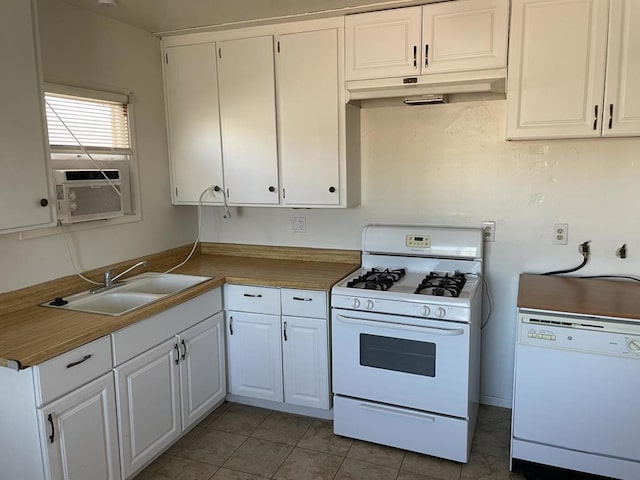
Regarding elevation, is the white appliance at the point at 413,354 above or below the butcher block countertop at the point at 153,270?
below

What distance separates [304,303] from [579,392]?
1.43 meters

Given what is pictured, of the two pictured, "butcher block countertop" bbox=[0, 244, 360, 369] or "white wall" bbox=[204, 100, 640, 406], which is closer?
"butcher block countertop" bbox=[0, 244, 360, 369]

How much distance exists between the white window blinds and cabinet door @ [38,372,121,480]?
49.9 inches

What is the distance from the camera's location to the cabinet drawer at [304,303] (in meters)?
2.78

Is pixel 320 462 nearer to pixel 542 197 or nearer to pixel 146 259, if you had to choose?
pixel 146 259

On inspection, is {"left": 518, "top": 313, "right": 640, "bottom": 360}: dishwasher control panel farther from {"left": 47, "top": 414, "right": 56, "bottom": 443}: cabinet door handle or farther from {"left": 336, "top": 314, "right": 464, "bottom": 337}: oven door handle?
{"left": 47, "top": 414, "right": 56, "bottom": 443}: cabinet door handle

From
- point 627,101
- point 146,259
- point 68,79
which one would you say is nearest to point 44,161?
point 68,79

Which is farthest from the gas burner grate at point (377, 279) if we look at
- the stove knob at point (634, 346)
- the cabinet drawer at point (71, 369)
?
the cabinet drawer at point (71, 369)

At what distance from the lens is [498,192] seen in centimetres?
288

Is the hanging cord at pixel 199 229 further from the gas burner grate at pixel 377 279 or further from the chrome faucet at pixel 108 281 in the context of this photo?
the gas burner grate at pixel 377 279

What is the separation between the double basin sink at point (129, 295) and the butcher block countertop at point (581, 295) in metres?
1.80

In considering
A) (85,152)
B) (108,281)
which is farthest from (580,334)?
(85,152)

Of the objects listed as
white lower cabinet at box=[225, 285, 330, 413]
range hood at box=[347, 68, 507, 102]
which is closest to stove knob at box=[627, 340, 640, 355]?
range hood at box=[347, 68, 507, 102]

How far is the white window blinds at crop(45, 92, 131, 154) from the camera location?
2520 mm
